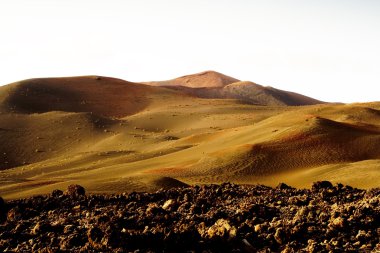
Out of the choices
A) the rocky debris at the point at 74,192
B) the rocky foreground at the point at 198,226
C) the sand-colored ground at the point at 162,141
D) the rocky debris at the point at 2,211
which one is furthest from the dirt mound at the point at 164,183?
the rocky debris at the point at 2,211

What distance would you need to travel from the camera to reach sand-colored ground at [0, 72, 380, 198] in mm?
27516

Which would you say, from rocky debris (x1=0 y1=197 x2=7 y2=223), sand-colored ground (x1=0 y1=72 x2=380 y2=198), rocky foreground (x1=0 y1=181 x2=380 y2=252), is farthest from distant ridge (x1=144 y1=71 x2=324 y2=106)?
rocky foreground (x1=0 y1=181 x2=380 y2=252)

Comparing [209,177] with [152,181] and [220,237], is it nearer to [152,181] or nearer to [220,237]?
[152,181]

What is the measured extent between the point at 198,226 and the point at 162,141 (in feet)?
151

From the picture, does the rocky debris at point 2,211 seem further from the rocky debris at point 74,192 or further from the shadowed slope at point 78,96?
the shadowed slope at point 78,96

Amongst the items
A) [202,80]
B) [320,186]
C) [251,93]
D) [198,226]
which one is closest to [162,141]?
[320,186]

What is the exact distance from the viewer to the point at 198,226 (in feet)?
29.5

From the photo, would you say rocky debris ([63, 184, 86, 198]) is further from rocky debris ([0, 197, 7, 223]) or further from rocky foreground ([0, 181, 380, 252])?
rocky debris ([0, 197, 7, 223])

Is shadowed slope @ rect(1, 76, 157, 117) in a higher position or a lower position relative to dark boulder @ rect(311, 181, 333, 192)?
higher

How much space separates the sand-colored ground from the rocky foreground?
23.2 feet

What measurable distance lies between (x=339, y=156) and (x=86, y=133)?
125 feet

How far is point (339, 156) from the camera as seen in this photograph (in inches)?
1214

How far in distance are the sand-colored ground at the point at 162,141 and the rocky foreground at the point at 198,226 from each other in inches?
278

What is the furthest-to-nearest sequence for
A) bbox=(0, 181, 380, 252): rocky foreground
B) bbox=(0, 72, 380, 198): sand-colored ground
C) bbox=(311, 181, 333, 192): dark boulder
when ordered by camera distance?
bbox=(0, 72, 380, 198): sand-colored ground
bbox=(311, 181, 333, 192): dark boulder
bbox=(0, 181, 380, 252): rocky foreground
